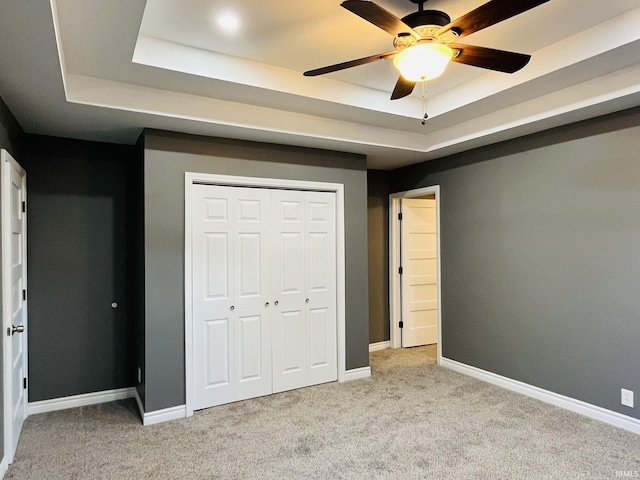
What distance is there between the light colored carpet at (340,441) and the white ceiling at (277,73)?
2.40m

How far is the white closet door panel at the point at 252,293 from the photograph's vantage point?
371cm

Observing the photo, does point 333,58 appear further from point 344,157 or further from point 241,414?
point 241,414

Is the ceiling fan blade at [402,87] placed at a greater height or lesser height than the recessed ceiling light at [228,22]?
lesser

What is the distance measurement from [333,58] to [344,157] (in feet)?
4.84

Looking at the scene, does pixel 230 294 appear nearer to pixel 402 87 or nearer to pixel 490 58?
pixel 402 87

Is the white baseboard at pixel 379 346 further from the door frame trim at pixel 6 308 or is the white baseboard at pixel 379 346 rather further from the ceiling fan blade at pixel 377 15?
the ceiling fan blade at pixel 377 15

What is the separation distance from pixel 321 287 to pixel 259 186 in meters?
1.20

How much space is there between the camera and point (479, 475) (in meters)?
2.49

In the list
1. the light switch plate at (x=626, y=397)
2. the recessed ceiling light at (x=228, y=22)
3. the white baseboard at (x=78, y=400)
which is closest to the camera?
the recessed ceiling light at (x=228, y=22)

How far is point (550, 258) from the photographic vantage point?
11.7 ft

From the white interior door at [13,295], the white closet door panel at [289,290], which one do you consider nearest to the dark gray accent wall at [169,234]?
the white closet door panel at [289,290]

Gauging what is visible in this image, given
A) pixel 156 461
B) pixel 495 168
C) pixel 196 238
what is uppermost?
pixel 495 168

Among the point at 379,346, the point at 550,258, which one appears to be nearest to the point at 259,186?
the point at 550,258

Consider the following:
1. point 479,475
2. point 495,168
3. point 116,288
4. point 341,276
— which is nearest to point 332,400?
point 341,276
